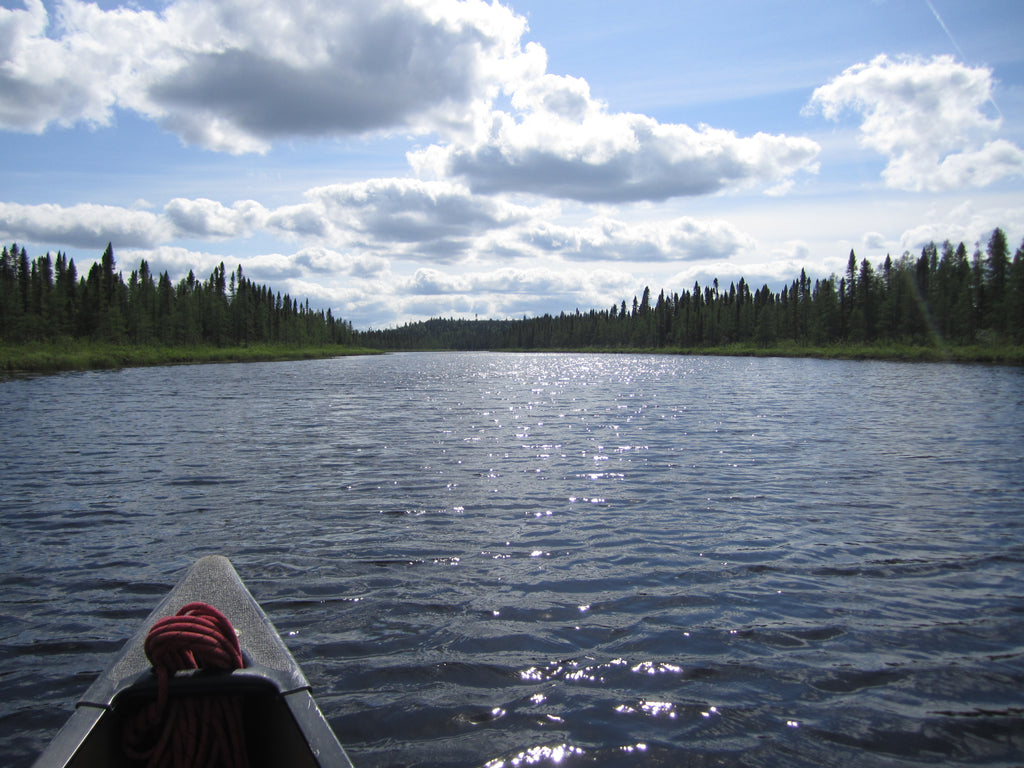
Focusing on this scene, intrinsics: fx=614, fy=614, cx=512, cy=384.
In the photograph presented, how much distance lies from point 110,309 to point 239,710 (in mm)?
114074

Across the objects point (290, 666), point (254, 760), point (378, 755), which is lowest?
point (378, 755)

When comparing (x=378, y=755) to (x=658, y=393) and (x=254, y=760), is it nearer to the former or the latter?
(x=254, y=760)

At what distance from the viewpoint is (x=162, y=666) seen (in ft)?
13.9

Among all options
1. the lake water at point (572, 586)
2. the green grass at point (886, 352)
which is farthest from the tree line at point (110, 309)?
the green grass at point (886, 352)

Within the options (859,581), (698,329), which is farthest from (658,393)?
(698,329)

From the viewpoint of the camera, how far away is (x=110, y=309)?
98.6 metres

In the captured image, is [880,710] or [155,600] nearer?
[880,710]

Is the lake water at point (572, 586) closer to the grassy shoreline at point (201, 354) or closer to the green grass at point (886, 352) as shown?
the grassy shoreline at point (201, 354)

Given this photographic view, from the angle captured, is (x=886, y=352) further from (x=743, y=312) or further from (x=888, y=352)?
(x=743, y=312)

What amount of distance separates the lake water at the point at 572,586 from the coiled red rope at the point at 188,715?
3.72ft

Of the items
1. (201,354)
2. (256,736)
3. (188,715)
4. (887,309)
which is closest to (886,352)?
(887,309)

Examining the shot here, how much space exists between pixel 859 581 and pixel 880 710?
11.0 feet

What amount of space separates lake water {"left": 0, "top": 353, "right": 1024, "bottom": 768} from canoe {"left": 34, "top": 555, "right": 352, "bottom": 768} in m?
0.93

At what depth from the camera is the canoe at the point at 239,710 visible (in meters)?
3.72
